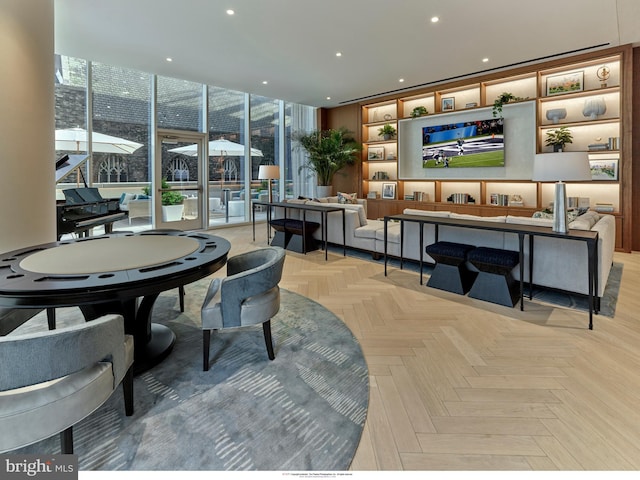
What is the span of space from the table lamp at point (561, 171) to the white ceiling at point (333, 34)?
7.10 feet

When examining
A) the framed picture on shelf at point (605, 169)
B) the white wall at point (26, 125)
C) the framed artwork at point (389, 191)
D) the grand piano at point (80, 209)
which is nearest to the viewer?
the white wall at point (26, 125)

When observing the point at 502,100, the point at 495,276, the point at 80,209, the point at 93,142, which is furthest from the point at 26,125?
the point at 502,100

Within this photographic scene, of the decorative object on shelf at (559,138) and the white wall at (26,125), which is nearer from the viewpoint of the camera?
the white wall at (26,125)

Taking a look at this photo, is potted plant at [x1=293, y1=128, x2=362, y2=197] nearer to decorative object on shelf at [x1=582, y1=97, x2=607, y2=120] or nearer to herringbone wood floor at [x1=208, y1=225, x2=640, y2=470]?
decorative object on shelf at [x1=582, y1=97, x2=607, y2=120]

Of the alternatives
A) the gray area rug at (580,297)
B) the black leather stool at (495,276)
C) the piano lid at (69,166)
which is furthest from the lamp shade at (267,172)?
the black leather stool at (495,276)

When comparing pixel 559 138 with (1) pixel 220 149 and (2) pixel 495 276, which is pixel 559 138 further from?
(1) pixel 220 149

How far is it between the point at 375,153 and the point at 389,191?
1.05 meters

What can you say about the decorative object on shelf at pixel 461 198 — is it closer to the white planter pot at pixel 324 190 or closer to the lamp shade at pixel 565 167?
the white planter pot at pixel 324 190

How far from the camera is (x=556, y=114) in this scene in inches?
237

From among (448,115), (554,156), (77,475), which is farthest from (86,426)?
(448,115)

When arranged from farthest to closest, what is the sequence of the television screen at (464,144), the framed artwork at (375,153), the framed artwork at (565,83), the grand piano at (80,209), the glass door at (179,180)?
A: 1. the framed artwork at (375,153)
2. the glass door at (179,180)
3. the television screen at (464,144)
4. the framed artwork at (565,83)
5. the grand piano at (80,209)

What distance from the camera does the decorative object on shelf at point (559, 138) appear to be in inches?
233

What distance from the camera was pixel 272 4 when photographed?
4.04m

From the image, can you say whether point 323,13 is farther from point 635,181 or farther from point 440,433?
point 635,181
